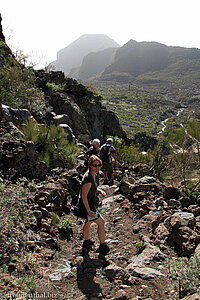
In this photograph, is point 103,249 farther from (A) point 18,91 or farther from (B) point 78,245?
(A) point 18,91

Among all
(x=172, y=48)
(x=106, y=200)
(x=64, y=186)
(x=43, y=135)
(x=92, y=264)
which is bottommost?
(x=106, y=200)

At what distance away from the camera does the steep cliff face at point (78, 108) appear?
37.2 feet

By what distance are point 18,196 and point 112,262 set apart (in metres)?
1.72

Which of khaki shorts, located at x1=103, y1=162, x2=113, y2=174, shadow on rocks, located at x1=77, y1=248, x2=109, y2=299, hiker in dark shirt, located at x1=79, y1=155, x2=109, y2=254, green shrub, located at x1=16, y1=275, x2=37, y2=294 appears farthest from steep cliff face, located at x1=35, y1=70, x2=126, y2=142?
green shrub, located at x1=16, y1=275, x2=37, y2=294

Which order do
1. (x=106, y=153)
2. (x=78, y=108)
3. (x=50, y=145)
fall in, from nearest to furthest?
(x=50, y=145) < (x=106, y=153) < (x=78, y=108)

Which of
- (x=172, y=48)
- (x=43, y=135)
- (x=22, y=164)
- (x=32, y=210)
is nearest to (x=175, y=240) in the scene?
(x=32, y=210)

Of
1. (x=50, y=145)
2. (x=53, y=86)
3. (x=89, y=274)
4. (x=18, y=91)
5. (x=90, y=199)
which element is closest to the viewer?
(x=89, y=274)

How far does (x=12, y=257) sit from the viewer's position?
2.53m

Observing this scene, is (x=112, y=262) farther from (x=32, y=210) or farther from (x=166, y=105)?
(x=166, y=105)

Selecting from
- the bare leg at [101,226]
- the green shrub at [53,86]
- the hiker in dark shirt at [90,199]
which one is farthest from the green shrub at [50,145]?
the green shrub at [53,86]

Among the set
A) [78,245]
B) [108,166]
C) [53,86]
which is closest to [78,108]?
[53,86]

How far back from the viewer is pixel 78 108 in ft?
40.1

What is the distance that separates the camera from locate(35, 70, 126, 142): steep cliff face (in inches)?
446

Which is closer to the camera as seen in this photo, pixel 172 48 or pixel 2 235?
pixel 2 235
